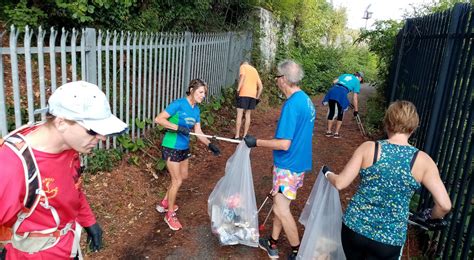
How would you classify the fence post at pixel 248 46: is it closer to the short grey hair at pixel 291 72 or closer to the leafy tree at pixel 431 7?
the leafy tree at pixel 431 7

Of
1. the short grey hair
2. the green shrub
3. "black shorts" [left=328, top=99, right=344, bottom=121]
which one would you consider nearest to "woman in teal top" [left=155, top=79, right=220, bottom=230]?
the short grey hair

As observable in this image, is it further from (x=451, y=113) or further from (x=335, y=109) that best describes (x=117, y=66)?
(x=451, y=113)

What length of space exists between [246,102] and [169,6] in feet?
9.51

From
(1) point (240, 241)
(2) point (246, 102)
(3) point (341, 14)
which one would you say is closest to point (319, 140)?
(2) point (246, 102)

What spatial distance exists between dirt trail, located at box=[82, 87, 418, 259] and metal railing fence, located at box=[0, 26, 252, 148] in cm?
72

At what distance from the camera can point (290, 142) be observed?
314cm

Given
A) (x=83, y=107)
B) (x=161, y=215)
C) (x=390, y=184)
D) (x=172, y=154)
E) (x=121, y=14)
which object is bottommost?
(x=161, y=215)

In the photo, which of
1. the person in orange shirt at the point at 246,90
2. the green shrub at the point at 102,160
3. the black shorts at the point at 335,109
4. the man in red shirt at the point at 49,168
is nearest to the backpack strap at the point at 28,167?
the man in red shirt at the point at 49,168

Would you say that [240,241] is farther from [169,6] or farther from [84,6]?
[169,6]

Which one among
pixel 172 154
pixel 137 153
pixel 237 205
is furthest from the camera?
pixel 137 153

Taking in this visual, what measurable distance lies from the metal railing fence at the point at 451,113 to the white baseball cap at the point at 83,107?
2567 mm

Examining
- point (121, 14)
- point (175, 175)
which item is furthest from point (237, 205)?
point (121, 14)

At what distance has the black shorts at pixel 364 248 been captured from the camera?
237 centimetres

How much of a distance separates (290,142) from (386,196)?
101cm
